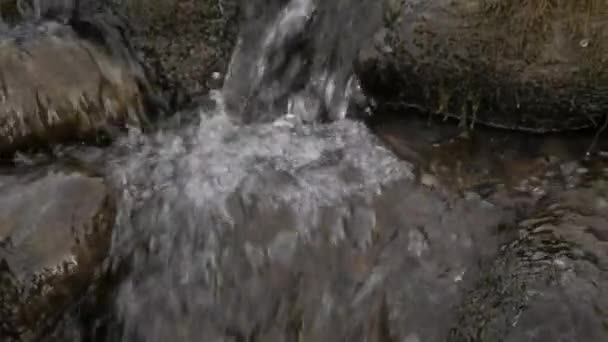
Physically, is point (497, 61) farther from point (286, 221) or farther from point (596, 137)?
point (286, 221)

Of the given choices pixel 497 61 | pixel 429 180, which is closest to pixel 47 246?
pixel 429 180

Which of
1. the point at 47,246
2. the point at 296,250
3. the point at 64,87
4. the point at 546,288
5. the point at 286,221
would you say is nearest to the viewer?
the point at 546,288

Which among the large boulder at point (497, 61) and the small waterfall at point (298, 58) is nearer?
the large boulder at point (497, 61)

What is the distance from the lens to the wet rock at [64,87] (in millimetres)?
3789

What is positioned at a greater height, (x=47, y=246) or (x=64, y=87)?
(x=64, y=87)

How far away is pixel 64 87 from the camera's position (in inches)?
153

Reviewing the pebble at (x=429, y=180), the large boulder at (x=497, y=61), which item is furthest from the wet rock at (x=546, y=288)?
the large boulder at (x=497, y=61)

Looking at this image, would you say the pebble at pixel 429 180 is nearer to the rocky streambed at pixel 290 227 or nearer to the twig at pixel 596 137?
the rocky streambed at pixel 290 227

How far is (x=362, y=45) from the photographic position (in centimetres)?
398

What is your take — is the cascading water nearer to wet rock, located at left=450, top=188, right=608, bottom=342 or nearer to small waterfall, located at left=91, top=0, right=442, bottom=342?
small waterfall, located at left=91, top=0, right=442, bottom=342

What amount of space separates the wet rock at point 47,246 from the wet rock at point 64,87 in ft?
1.75

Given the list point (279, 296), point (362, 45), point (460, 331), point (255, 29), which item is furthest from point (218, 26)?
point (460, 331)

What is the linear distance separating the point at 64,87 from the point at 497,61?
2.04 metres

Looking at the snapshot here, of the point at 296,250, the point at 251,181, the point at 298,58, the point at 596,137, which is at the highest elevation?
the point at 298,58
